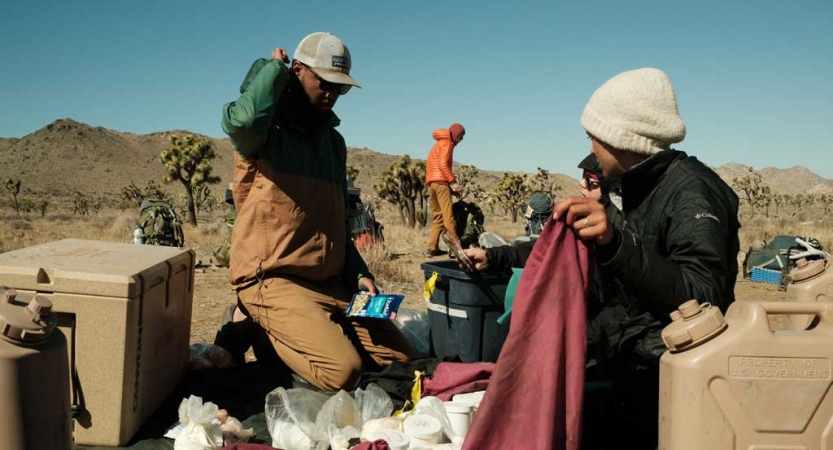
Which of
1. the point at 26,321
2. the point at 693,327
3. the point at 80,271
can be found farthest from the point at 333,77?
the point at 693,327

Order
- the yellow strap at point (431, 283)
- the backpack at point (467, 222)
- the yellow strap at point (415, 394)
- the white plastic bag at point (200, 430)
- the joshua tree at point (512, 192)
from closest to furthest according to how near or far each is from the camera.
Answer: the white plastic bag at point (200, 430)
the yellow strap at point (415, 394)
the yellow strap at point (431, 283)
the backpack at point (467, 222)
the joshua tree at point (512, 192)

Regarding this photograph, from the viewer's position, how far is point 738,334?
5.59ft

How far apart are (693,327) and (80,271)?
2443 millimetres

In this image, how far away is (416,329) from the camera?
509cm

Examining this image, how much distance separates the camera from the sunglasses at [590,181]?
14.2 feet

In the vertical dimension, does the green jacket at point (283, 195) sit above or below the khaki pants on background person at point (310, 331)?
above

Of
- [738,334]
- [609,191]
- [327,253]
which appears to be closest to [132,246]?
[327,253]

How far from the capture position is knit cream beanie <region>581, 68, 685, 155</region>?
7.93 feet

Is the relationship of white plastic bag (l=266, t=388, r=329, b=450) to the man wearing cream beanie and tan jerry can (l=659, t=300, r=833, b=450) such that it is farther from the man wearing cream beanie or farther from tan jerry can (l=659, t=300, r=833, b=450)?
tan jerry can (l=659, t=300, r=833, b=450)

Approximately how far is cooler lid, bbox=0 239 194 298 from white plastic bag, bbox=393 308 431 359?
2.04 metres

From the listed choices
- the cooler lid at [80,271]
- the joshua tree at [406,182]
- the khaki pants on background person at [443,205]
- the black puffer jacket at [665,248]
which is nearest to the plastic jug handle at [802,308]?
the black puffer jacket at [665,248]

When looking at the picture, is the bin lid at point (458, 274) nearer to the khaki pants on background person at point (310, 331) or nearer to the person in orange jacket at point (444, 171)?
the khaki pants on background person at point (310, 331)

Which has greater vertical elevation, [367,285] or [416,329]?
[367,285]

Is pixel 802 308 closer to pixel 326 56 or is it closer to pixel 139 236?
pixel 326 56
